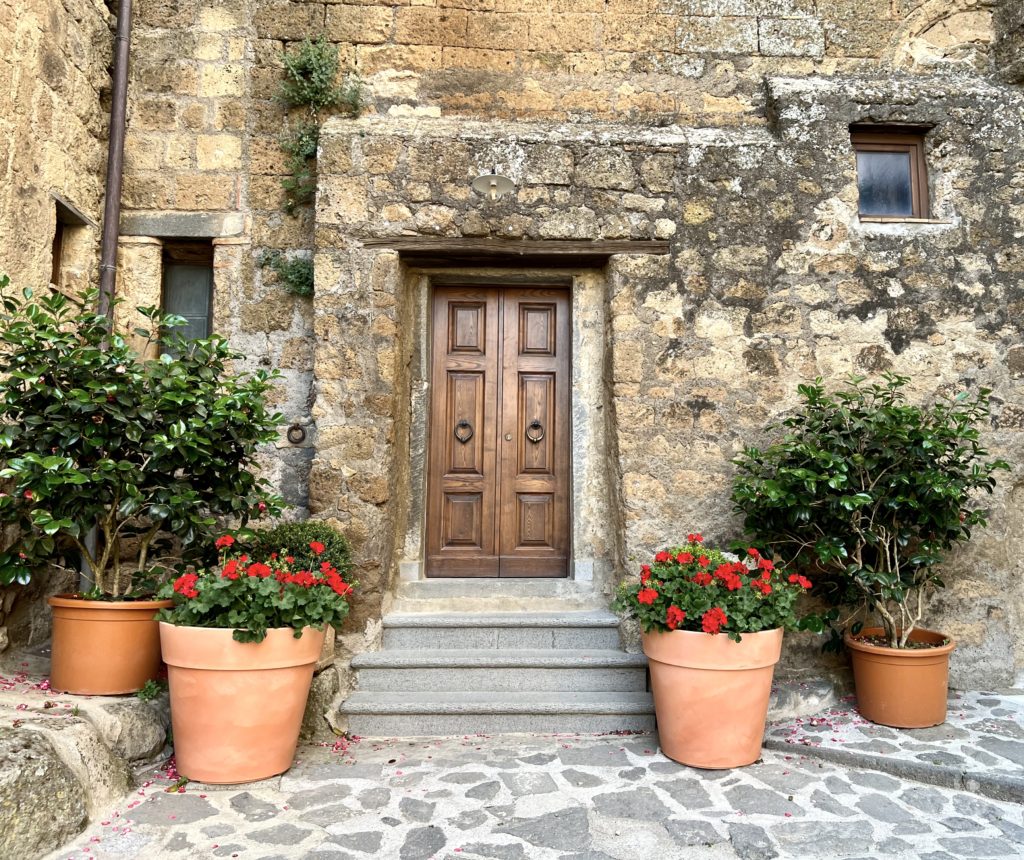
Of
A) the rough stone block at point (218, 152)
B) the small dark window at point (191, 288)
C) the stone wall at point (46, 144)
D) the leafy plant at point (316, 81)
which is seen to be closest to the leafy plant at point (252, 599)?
the stone wall at point (46, 144)

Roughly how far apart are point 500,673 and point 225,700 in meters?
1.32

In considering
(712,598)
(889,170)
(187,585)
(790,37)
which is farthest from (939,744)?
(790,37)

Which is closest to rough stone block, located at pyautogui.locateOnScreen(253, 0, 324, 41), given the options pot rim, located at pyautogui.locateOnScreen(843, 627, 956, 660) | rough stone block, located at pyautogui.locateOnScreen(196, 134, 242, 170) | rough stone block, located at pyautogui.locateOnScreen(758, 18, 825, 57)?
rough stone block, located at pyautogui.locateOnScreen(196, 134, 242, 170)

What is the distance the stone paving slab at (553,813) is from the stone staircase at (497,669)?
241 millimetres

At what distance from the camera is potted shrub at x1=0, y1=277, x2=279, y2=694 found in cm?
294

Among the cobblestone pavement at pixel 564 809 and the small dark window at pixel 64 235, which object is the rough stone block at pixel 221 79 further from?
the cobblestone pavement at pixel 564 809

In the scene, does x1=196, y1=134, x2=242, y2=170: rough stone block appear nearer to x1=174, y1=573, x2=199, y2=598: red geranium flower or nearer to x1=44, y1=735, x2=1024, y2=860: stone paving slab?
x1=174, y1=573, x2=199, y2=598: red geranium flower

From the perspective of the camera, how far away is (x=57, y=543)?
327 centimetres

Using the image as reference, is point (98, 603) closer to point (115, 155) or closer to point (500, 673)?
point (500, 673)

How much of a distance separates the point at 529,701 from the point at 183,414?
201 cm

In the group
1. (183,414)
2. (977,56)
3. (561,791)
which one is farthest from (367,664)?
(977,56)

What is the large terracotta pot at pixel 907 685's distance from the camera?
133 inches

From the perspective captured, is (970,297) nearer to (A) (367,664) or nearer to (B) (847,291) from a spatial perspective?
(B) (847,291)

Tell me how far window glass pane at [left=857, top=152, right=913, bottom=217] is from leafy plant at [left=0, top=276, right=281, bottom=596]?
346 centimetres
